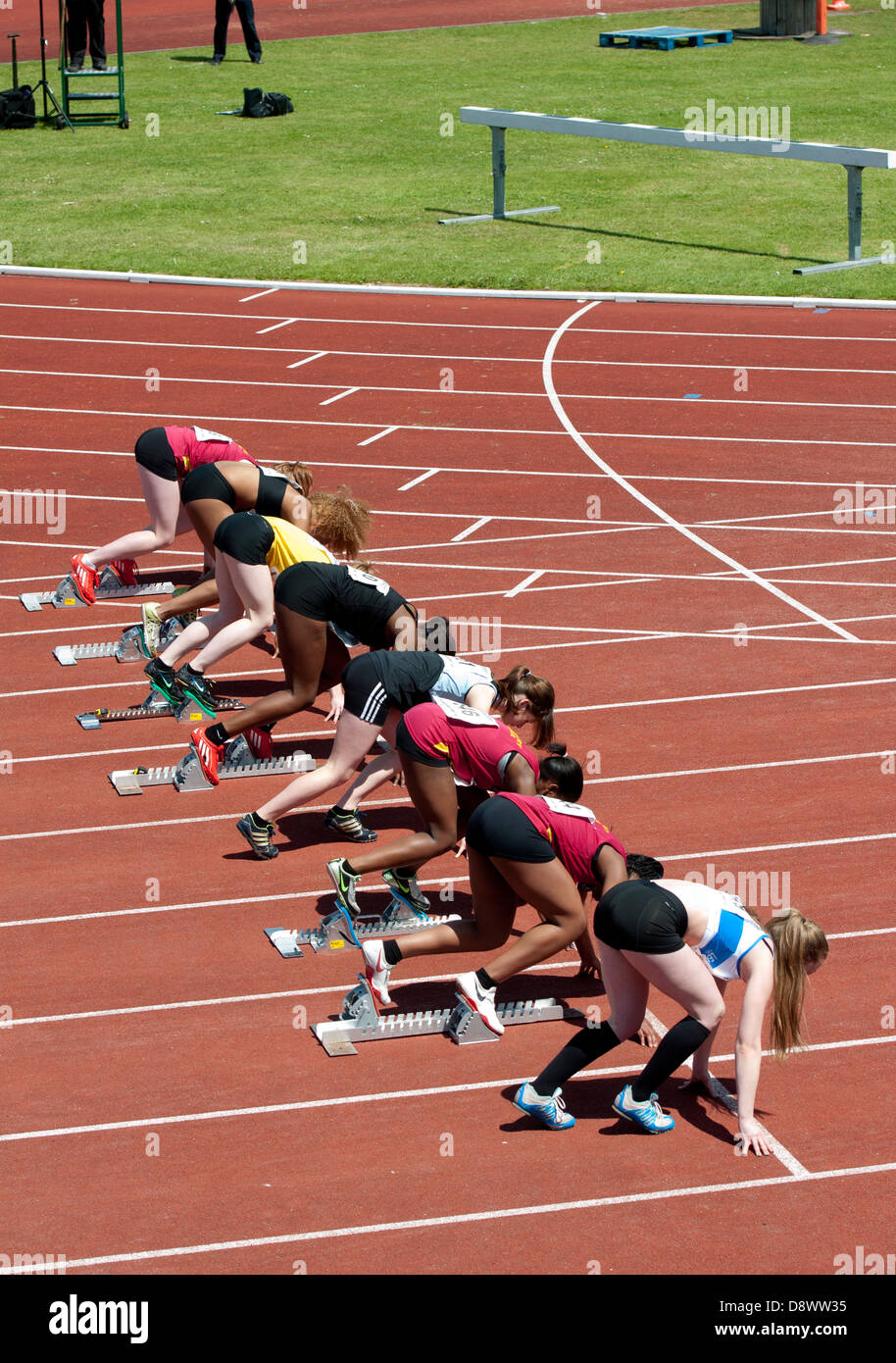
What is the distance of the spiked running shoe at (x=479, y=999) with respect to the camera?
7180mm

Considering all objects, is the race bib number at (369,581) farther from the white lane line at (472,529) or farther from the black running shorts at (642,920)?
the white lane line at (472,529)

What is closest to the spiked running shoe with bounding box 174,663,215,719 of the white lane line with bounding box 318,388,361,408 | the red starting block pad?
the white lane line with bounding box 318,388,361,408

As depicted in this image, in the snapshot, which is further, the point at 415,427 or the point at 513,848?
the point at 415,427

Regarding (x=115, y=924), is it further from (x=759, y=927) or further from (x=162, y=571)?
(x=162, y=571)

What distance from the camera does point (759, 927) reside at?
6.64 meters

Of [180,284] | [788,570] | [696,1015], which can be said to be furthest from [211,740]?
[180,284]

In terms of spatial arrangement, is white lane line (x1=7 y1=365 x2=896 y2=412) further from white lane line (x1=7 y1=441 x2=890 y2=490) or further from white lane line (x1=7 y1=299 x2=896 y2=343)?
white lane line (x1=7 y1=299 x2=896 y2=343)

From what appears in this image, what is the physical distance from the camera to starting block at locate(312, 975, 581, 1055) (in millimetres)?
7309

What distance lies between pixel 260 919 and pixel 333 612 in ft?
5.41

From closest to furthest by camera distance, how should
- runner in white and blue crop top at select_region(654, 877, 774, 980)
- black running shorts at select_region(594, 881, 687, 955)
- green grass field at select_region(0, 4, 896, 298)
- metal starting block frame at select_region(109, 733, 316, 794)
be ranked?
1. black running shorts at select_region(594, 881, 687, 955)
2. runner in white and blue crop top at select_region(654, 877, 774, 980)
3. metal starting block frame at select_region(109, 733, 316, 794)
4. green grass field at select_region(0, 4, 896, 298)

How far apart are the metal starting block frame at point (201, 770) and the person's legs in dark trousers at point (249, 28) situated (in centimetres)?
2781

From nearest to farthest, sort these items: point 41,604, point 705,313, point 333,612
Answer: point 333,612 < point 41,604 < point 705,313

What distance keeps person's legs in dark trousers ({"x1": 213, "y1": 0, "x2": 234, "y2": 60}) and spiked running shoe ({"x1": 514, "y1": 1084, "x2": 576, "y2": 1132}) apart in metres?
31.7

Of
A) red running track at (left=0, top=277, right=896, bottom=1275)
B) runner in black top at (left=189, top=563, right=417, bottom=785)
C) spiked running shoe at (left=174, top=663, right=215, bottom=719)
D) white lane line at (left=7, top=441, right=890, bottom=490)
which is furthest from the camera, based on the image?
white lane line at (left=7, top=441, right=890, bottom=490)
